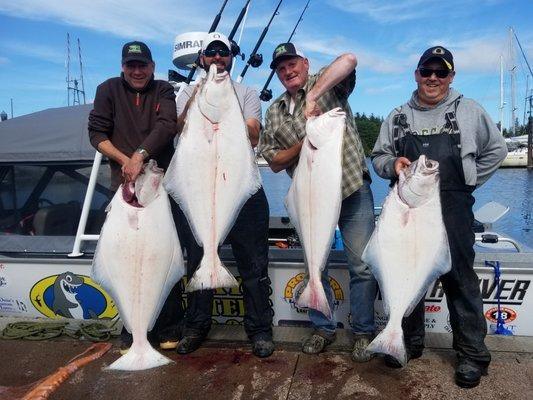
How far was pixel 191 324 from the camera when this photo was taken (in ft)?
12.7

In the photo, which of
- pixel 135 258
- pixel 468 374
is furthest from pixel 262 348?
pixel 468 374

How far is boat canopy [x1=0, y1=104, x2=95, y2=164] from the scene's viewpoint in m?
4.75

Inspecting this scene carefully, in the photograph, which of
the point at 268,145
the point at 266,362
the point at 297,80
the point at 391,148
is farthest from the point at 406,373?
the point at 297,80

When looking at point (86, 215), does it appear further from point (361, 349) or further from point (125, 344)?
point (361, 349)

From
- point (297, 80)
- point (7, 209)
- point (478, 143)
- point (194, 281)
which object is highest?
point (297, 80)

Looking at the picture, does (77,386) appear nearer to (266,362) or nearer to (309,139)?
(266,362)

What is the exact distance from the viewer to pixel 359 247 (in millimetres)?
3504

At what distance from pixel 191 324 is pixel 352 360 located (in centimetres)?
129

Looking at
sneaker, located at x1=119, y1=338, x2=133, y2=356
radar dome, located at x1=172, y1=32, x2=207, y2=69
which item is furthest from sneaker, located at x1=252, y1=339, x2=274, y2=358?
radar dome, located at x1=172, y1=32, x2=207, y2=69

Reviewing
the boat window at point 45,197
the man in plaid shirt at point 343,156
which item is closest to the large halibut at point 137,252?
the man in plaid shirt at point 343,156

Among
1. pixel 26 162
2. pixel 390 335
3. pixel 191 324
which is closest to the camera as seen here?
pixel 390 335

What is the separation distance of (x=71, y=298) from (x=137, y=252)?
1748 millimetres

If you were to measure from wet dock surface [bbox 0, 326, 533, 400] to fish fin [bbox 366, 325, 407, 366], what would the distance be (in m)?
0.30

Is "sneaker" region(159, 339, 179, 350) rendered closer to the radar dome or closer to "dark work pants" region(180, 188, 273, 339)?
"dark work pants" region(180, 188, 273, 339)
